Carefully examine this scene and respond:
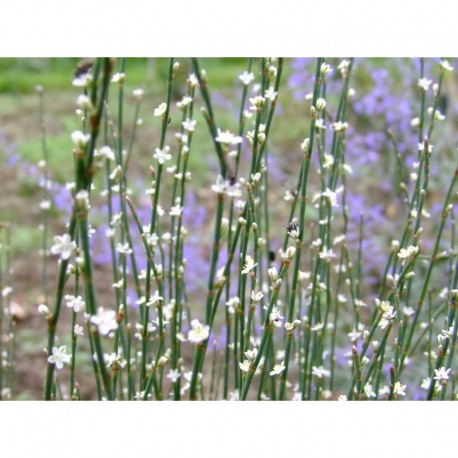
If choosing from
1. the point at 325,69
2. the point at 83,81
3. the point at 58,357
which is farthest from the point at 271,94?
the point at 58,357

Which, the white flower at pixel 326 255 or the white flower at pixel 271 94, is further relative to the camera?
the white flower at pixel 326 255

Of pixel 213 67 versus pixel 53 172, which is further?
pixel 213 67

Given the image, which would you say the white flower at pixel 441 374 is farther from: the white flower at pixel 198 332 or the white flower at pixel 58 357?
Result: the white flower at pixel 58 357

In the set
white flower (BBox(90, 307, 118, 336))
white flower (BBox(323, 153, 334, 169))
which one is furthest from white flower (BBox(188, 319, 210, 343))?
white flower (BBox(323, 153, 334, 169))

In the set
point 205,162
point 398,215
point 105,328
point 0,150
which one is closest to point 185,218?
point 205,162

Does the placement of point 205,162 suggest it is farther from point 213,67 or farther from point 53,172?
point 213,67

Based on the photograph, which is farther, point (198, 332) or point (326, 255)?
point (326, 255)

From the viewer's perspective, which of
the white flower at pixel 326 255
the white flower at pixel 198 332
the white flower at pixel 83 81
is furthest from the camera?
the white flower at pixel 326 255

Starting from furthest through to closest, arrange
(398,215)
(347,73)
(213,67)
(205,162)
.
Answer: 1. (213,67)
2. (205,162)
3. (398,215)
4. (347,73)
